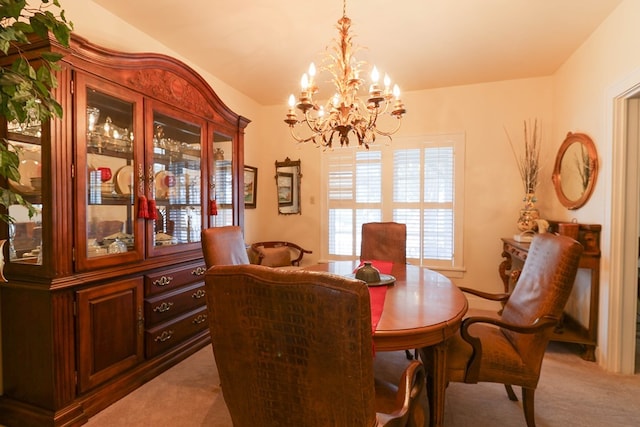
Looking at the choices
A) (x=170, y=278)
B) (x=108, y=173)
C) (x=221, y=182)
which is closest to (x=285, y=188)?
(x=221, y=182)

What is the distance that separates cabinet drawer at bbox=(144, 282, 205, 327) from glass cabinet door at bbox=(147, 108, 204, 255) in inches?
13.3

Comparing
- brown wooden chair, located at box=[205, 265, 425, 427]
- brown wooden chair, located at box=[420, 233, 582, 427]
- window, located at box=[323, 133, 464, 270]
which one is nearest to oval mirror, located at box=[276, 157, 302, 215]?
window, located at box=[323, 133, 464, 270]

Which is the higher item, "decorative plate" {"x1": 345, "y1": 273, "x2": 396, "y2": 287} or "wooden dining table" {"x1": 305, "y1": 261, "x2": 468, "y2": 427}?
"decorative plate" {"x1": 345, "y1": 273, "x2": 396, "y2": 287}

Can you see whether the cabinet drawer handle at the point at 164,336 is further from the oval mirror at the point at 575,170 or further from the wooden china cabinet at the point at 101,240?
the oval mirror at the point at 575,170

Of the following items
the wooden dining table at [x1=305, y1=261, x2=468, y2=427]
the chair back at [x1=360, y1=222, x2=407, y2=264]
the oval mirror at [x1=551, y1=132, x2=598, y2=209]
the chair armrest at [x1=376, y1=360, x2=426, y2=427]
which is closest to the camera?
the chair armrest at [x1=376, y1=360, x2=426, y2=427]

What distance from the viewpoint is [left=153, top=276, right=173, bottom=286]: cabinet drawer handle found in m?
2.23

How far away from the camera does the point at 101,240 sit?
6.40 feet

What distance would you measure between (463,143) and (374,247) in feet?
5.78

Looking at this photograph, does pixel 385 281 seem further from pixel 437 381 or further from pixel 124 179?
pixel 124 179

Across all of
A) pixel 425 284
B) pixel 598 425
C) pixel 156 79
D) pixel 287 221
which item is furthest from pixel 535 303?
pixel 287 221

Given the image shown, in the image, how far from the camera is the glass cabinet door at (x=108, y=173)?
176 centimetres

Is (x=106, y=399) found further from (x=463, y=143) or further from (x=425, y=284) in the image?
(x=463, y=143)

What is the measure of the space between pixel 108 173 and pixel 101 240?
1.44 feet

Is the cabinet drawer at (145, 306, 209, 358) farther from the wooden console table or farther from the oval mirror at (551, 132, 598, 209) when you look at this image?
the oval mirror at (551, 132, 598, 209)
